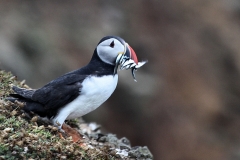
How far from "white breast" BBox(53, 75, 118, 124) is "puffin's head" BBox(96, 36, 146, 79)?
299mm

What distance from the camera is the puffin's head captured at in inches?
281

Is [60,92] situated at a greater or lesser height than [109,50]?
lesser

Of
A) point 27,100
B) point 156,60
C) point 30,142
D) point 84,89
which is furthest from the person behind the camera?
point 156,60

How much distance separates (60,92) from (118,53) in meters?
0.95

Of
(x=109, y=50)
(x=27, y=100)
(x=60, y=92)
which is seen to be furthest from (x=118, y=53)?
(x=27, y=100)

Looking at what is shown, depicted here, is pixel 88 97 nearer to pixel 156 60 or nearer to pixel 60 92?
pixel 60 92

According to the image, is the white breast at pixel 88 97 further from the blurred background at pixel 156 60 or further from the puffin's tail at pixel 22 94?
the blurred background at pixel 156 60

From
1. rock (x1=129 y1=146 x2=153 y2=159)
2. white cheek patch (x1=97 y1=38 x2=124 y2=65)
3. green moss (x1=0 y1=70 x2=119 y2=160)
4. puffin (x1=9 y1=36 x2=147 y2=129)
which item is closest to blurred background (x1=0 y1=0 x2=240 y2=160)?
puffin (x1=9 y1=36 x2=147 y2=129)

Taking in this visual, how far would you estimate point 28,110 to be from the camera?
724 cm

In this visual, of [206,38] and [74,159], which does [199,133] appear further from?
[74,159]

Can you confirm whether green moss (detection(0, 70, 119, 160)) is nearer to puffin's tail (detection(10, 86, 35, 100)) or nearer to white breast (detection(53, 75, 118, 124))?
puffin's tail (detection(10, 86, 35, 100))

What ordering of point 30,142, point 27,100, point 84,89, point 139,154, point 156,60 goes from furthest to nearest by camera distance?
1. point 156,60
2. point 139,154
3. point 27,100
4. point 84,89
5. point 30,142

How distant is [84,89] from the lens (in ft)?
23.0

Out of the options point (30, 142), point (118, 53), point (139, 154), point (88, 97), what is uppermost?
point (118, 53)
